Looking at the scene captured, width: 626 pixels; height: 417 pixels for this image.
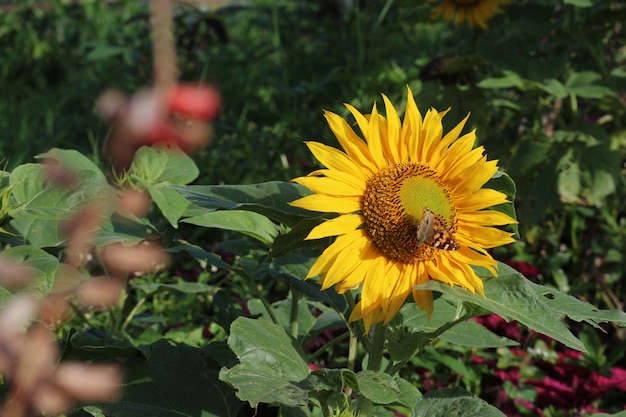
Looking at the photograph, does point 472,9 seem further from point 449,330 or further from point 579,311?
point 579,311

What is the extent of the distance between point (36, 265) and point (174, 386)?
323 millimetres

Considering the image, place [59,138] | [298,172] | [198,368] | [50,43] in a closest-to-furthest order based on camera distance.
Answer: [198,368], [298,172], [59,138], [50,43]

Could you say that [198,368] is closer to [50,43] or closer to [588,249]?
[588,249]

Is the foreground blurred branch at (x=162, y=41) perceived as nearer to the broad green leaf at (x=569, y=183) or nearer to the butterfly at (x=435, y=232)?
the butterfly at (x=435, y=232)

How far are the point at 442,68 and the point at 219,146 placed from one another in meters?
0.84

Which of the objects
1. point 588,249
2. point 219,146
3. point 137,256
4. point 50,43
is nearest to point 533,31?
point 588,249

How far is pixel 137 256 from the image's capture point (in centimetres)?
112

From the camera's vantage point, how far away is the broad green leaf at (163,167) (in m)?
1.55

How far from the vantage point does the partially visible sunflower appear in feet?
8.83

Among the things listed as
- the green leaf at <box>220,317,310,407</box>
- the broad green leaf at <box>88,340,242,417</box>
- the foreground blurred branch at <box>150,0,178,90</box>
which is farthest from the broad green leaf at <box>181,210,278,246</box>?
the foreground blurred branch at <box>150,0,178,90</box>

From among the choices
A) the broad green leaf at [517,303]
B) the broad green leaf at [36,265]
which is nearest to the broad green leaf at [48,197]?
the broad green leaf at [36,265]

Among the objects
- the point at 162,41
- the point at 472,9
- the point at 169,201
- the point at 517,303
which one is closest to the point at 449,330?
the point at 517,303

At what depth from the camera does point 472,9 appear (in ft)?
8.91

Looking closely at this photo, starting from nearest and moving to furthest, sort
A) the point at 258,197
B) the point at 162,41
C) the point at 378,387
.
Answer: the point at 162,41, the point at 378,387, the point at 258,197
